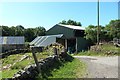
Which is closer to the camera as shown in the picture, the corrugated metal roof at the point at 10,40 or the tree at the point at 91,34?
the corrugated metal roof at the point at 10,40

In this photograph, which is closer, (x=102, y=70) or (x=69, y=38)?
(x=102, y=70)

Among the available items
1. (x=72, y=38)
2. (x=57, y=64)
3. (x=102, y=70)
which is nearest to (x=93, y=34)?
(x=72, y=38)

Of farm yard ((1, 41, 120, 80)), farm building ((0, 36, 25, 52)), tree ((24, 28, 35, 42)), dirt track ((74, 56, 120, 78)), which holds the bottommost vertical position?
dirt track ((74, 56, 120, 78))

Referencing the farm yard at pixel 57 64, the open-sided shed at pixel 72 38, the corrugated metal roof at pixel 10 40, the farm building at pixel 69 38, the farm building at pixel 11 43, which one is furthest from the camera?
the open-sided shed at pixel 72 38

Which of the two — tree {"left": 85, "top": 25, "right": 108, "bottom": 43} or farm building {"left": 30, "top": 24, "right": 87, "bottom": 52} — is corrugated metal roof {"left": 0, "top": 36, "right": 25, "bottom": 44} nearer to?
farm building {"left": 30, "top": 24, "right": 87, "bottom": 52}

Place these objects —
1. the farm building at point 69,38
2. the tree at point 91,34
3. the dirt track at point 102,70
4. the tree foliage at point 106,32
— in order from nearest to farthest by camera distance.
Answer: the dirt track at point 102,70 < the tree foliage at point 106,32 < the tree at point 91,34 < the farm building at point 69,38

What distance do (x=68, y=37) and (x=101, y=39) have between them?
19.3 ft

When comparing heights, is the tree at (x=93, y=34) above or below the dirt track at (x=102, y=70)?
above

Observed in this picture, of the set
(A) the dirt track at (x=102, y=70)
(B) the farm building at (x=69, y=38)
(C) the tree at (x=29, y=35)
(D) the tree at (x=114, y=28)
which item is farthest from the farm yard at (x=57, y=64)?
(C) the tree at (x=29, y=35)

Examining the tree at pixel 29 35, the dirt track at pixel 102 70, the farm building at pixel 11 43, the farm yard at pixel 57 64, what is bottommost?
the dirt track at pixel 102 70

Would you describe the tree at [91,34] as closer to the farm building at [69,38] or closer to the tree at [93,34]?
the tree at [93,34]

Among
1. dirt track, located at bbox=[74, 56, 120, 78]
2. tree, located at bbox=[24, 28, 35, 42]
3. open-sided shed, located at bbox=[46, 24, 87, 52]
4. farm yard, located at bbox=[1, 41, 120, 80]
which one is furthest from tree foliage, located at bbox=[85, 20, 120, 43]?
dirt track, located at bbox=[74, 56, 120, 78]

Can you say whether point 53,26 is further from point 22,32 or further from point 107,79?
point 107,79

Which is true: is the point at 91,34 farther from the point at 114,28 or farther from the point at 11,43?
the point at 11,43
